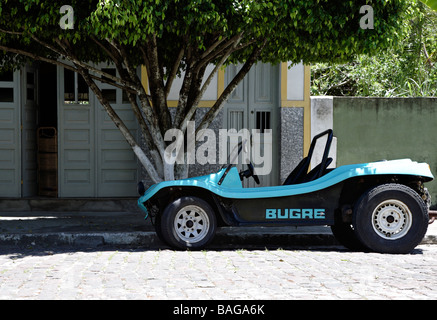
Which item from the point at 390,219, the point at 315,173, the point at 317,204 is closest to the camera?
the point at 390,219

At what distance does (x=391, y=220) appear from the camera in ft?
27.2

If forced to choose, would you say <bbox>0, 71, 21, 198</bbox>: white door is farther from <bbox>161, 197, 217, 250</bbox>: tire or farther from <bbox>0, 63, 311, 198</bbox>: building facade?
<bbox>161, 197, 217, 250</bbox>: tire

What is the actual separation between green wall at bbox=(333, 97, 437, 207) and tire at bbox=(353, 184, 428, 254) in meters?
4.38

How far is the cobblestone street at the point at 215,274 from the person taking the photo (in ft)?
18.5

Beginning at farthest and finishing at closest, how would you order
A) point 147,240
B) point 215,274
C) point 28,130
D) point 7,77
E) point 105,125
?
1. point 28,130
2. point 105,125
3. point 7,77
4. point 147,240
5. point 215,274

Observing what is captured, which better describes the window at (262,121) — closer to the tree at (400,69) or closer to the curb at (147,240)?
the curb at (147,240)

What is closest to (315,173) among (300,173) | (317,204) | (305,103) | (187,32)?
(300,173)

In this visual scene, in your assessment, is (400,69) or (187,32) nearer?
(187,32)

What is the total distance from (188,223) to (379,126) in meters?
5.55

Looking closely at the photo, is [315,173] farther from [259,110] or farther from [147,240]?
[259,110]

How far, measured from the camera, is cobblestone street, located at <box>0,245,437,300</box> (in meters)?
5.64

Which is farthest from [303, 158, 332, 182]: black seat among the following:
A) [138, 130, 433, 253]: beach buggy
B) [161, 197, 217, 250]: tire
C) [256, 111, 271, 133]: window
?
[256, 111, 271, 133]: window

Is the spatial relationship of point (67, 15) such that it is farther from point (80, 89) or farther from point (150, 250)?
point (80, 89)
